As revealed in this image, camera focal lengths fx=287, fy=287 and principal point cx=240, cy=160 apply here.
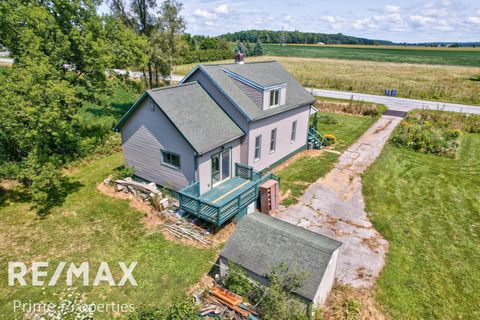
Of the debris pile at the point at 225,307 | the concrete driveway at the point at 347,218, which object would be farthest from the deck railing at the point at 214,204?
the debris pile at the point at 225,307

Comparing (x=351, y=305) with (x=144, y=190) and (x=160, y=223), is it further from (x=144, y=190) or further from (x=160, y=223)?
(x=144, y=190)

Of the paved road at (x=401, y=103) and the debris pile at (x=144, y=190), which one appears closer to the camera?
A: the debris pile at (x=144, y=190)

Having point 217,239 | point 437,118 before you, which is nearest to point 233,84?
point 217,239

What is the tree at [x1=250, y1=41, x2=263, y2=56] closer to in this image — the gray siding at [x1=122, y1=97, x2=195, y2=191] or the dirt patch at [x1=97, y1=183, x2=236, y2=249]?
the gray siding at [x1=122, y1=97, x2=195, y2=191]

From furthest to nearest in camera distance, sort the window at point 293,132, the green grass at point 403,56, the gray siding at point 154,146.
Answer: the green grass at point 403,56
the window at point 293,132
the gray siding at point 154,146

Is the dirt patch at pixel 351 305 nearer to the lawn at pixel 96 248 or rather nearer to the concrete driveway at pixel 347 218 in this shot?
the concrete driveway at pixel 347 218

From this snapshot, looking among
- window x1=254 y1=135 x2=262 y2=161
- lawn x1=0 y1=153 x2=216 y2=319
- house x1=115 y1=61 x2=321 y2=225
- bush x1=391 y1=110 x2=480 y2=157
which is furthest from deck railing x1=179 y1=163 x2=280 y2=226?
bush x1=391 y1=110 x2=480 y2=157
